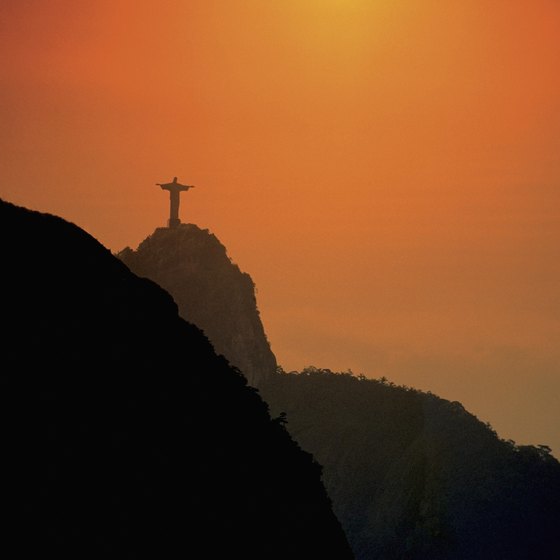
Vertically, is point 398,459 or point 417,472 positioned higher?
point 398,459

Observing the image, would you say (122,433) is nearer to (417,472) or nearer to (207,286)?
(417,472)

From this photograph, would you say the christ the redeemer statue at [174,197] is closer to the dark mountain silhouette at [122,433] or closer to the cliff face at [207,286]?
the cliff face at [207,286]

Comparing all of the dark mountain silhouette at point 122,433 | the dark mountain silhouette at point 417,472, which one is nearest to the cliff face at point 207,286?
the dark mountain silhouette at point 417,472

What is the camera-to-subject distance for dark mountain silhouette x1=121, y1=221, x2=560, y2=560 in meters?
122

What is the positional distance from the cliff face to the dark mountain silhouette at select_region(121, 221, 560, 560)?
0.12 m

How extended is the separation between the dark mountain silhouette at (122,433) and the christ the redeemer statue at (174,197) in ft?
333

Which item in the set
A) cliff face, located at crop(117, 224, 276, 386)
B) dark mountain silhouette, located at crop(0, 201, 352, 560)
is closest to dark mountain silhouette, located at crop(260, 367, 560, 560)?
cliff face, located at crop(117, 224, 276, 386)

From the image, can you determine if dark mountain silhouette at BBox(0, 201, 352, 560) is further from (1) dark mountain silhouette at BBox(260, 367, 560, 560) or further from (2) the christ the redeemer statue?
(2) the christ the redeemer statue

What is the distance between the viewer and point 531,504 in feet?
410

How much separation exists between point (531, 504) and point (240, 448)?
91848mm

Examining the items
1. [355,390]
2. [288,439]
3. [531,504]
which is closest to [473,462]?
[531,504]

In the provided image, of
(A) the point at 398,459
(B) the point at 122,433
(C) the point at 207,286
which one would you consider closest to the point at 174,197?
(C) the point at 207,286

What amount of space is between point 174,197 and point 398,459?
30.9 meters

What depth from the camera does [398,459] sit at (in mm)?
133250
